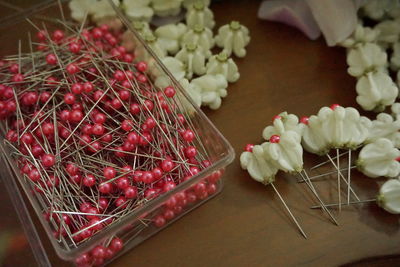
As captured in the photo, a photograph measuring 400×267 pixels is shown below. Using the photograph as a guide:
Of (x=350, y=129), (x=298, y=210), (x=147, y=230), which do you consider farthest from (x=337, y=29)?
(x=147, y=230)

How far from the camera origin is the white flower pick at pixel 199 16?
3.17 ft

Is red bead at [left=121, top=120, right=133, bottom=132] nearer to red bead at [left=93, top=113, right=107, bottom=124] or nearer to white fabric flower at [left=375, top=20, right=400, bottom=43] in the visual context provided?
red bead at [left=93, top=113, right=107, bottom=124]

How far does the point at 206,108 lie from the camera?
0.90 meters

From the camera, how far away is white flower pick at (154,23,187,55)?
95 cm

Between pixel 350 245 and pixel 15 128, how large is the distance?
1.92 feet

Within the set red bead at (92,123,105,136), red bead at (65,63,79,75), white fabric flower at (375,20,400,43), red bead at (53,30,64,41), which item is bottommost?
white fabric flower at (375,20,400,43)

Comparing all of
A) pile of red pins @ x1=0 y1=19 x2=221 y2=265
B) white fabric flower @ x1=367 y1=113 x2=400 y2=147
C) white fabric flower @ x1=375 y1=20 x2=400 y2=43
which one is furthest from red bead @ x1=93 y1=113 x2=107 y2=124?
white fabric flower @ x1=375 y1=20 x2=400 y2=43

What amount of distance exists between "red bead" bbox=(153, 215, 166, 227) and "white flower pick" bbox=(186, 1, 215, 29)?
417mm

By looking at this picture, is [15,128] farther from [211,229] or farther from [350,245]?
[350,245]

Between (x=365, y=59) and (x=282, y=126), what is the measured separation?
22cm

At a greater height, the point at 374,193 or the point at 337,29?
the point at 337,29

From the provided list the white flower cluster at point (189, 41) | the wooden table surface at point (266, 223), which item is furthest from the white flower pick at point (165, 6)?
the wooden table surface at point (266, 223)

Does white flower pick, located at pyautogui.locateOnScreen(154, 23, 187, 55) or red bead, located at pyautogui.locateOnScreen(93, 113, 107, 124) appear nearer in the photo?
red bead, located at pyautogui.locateOnScreen(93, 113, 107, 124)

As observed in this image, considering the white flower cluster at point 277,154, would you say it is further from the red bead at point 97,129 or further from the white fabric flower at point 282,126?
the red bead at point 97,129
